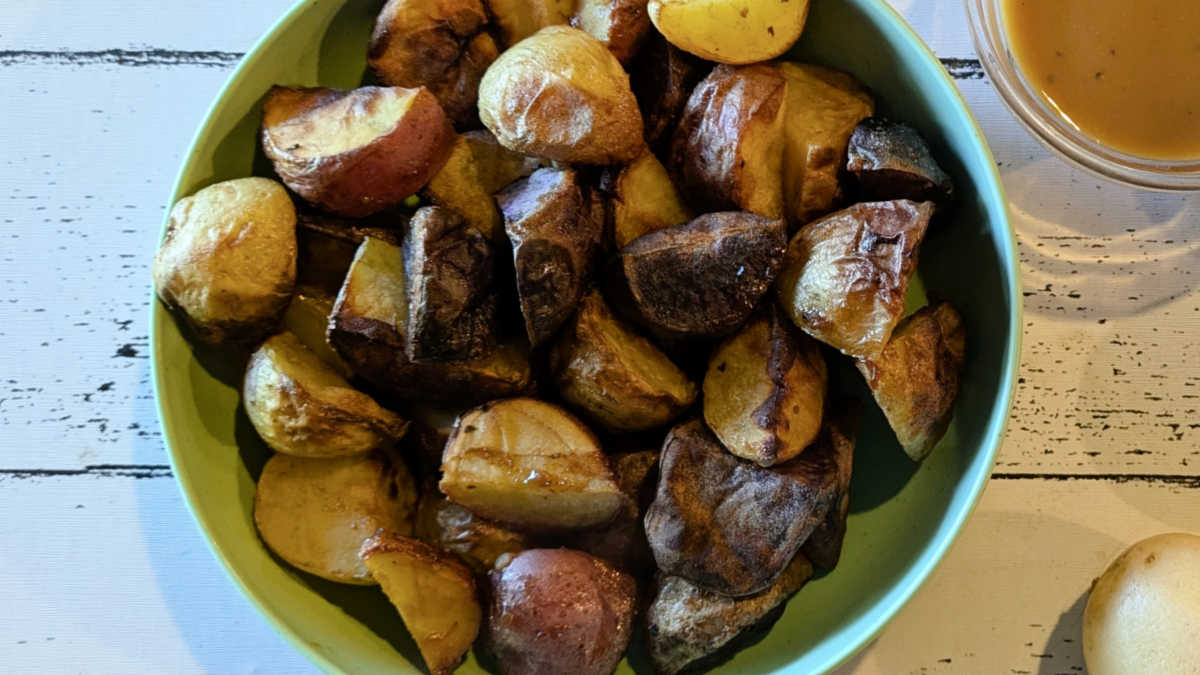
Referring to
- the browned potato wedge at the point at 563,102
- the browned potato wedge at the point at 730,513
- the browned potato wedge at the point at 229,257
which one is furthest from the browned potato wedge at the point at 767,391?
the browned potato wedge at the point at 229,257

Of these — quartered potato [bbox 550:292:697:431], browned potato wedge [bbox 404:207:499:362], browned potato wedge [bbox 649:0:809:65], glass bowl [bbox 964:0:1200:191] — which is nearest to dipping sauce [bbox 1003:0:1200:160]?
glass bowl [bbox 964:0:1200:191]

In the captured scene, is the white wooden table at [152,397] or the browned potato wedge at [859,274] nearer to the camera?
the browned potato wedge at [859,274]

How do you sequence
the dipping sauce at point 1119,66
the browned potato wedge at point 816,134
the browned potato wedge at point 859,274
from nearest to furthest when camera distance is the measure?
1. the browned potato wedge at point 859,274
2. the browned potato wedge at point 816,134
3. the dipping sauce at point 1119,66

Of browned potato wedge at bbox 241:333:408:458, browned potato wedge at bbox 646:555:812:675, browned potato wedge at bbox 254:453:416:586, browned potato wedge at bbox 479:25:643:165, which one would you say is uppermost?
browned potato wedge at bbox 479:25:643:165

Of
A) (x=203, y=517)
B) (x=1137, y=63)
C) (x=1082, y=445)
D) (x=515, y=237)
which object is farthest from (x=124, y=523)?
(x=1137, y=63)

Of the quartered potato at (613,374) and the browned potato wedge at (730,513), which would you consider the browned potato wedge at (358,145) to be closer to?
the quartered potato at (613,374)

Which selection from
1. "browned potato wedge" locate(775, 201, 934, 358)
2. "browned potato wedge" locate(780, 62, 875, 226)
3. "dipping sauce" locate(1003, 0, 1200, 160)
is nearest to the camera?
"browned potato wedge" locate(775, 201, 934, 358)

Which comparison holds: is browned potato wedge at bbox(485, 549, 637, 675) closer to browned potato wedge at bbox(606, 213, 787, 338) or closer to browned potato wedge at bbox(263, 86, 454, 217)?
browned potato wedge at bbox(606, 213, 787, 338)
